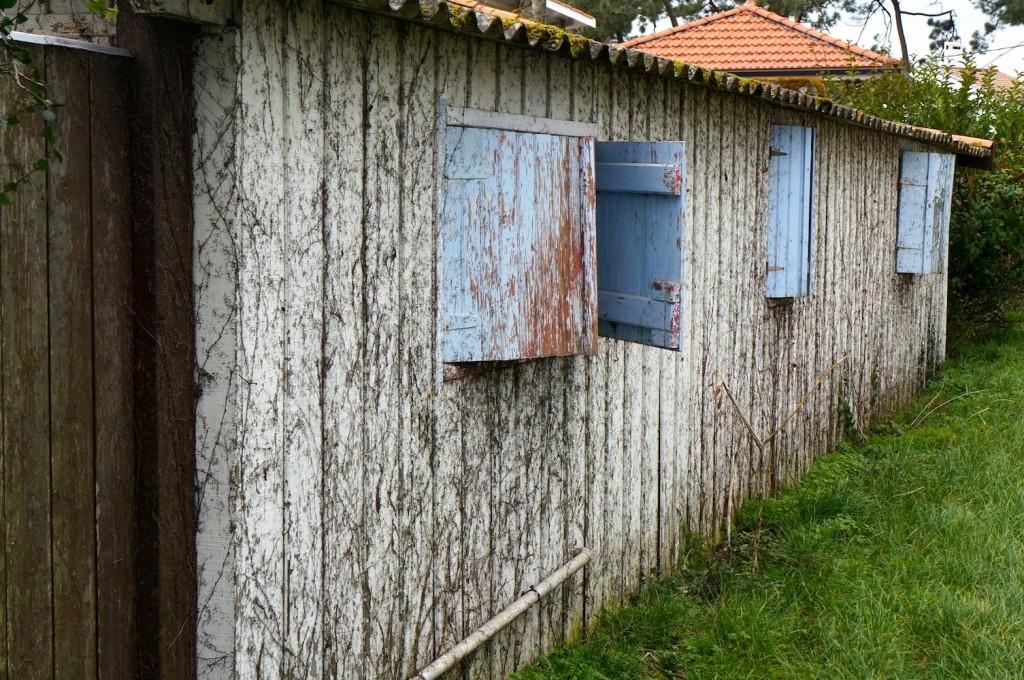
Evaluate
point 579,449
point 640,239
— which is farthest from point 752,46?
point 579,449

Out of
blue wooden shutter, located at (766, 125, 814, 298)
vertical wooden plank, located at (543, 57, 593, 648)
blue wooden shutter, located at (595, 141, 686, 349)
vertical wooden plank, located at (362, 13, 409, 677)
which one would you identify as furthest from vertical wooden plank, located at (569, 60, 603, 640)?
blue wooden shutter, located at (766, 125, 814, 298)

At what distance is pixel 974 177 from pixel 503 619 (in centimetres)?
1164

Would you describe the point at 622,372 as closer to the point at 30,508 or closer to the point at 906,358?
the point at 30,508

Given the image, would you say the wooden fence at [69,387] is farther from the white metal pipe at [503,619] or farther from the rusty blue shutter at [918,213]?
the rusty blue shutter at [918,213]

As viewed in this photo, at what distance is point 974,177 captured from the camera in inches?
533

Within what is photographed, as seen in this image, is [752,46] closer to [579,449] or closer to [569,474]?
[579,449]

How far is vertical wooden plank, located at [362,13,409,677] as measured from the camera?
356 cm

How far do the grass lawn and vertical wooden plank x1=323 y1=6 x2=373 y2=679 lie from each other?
124 cm

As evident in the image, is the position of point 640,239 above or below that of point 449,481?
above

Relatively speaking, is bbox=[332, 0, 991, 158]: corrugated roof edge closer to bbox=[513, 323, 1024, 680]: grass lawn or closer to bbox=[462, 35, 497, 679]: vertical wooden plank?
bbox=[462, 35, 497, 679]: vertical wooden plank

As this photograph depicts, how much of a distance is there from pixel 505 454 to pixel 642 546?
160 cm

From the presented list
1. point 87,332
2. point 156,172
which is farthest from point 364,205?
point 87,332

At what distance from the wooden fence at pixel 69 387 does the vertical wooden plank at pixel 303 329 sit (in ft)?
1.57

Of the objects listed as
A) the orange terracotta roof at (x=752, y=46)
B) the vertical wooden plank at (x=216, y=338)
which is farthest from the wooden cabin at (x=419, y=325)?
the orange terracotta roof at (x=752, y=46)
